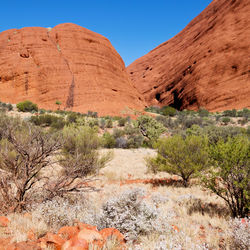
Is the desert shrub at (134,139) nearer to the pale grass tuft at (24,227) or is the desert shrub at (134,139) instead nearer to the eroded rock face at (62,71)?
the pale grass tuft at (24,227)

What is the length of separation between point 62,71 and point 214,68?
98.5ft

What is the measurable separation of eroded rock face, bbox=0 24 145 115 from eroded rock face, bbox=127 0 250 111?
13603mm

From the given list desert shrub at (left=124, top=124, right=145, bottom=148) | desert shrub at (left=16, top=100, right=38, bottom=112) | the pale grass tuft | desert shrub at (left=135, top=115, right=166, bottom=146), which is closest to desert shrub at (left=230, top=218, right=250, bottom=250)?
the pale grass tuft

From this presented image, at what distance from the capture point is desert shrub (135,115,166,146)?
14314mm

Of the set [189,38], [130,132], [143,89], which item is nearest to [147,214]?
[130,132]

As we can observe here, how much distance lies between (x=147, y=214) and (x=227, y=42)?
46685 millimetres

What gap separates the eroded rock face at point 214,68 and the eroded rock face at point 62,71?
536 inches

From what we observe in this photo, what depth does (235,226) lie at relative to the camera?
256 cm

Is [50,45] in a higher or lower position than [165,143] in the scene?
higher

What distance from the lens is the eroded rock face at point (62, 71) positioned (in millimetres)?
31500

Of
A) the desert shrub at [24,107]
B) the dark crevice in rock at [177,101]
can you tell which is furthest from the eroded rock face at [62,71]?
the dark crevice in rock at [177,101]

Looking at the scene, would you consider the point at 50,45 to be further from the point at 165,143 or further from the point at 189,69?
the point at 165,143

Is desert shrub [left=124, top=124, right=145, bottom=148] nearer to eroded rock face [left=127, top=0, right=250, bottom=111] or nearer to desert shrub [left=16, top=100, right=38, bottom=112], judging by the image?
desert shrub [left=16, top=100, right=38, bottom=112]

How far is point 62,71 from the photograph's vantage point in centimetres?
3375
